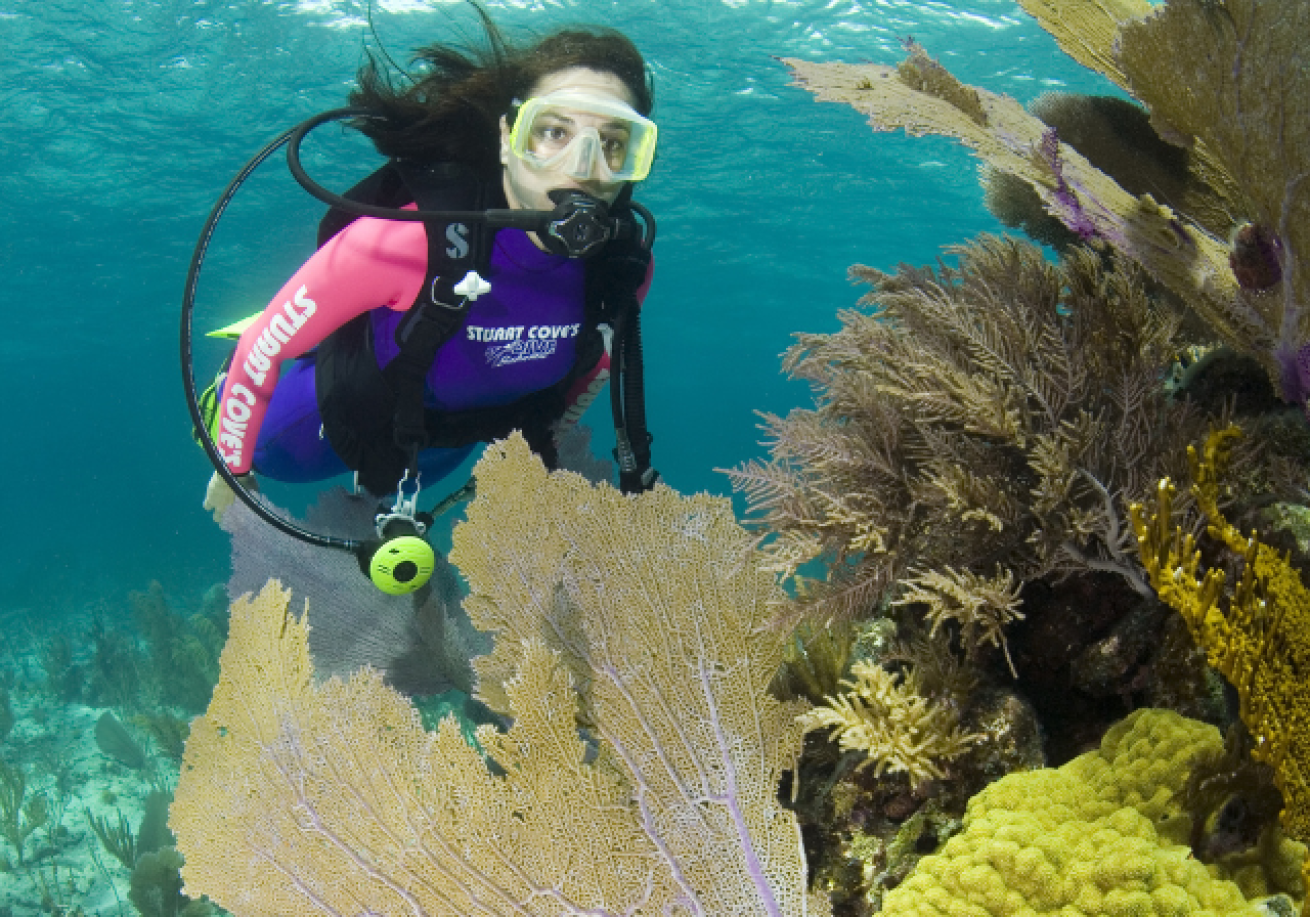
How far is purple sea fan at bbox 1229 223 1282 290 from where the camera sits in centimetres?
192

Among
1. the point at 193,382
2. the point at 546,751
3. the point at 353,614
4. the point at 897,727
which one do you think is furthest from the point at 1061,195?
the point at 353,614

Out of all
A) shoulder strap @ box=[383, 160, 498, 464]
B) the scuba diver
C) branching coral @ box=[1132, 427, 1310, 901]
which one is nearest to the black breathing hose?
the scuba diver

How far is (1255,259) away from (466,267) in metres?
3.27

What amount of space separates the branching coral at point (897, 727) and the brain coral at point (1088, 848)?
0.78 ft

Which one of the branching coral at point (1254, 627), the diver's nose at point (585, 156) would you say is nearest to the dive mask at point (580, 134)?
the diver's nose at point (585, 156)

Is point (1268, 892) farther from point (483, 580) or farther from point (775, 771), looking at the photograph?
point (483, 580)

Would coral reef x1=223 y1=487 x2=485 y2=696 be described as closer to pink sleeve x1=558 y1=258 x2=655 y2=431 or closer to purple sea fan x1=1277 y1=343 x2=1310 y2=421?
pink sleeve x1=558 y1=258 x2=655 y2=431

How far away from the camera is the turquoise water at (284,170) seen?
14.6 m

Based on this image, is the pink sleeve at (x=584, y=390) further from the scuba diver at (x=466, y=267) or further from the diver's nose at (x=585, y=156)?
the diver's nose at (x=585, y=156)

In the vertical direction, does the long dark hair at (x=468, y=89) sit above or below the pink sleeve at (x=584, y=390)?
above

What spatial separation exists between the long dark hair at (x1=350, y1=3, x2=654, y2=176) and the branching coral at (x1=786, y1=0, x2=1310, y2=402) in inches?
87.3

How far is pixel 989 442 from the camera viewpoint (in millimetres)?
2334

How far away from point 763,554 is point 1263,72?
→ 1702mm

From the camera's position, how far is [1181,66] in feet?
5.77
